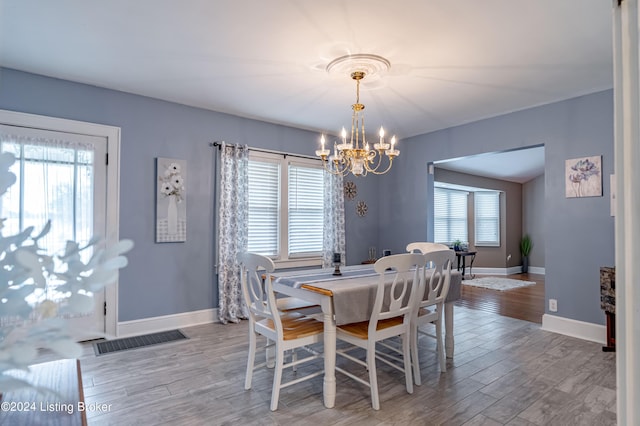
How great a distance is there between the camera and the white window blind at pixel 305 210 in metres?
5.03

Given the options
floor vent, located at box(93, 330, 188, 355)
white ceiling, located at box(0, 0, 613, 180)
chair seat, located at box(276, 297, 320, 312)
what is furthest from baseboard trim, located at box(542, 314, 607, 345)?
floor vent, located at box(93, 330, 188, 355)

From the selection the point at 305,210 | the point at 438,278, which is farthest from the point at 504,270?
the point at 438,278

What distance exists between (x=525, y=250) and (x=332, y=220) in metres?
6.36

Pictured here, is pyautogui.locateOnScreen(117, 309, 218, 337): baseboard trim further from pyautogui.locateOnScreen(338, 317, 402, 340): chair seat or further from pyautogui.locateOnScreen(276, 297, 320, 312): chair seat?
pyautogui.locateOnScreen(338, 317, 402, 340): chair seat

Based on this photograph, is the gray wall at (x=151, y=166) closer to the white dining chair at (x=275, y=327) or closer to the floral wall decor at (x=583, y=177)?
the white dining chair at (x=275, y=327)

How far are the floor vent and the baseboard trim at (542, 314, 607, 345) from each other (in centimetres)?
413

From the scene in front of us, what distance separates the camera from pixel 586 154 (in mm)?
3783

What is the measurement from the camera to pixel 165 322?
12.9 feet

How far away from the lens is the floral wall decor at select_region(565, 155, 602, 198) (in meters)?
3.69

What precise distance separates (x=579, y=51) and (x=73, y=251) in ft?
12.1

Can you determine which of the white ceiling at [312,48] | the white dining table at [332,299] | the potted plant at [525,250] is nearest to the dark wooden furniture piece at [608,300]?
the white ceiling at [312,48]

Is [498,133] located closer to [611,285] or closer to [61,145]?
[611,285]

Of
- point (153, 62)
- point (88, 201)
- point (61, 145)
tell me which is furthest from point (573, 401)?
point (61, 145)

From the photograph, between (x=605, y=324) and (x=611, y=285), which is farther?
(x=605, y=324)
